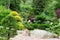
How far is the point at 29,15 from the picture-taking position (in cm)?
2525

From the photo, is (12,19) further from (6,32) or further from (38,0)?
(38,0)

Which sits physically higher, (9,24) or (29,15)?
(9,24)

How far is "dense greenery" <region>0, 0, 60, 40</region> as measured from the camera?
8.56 meters

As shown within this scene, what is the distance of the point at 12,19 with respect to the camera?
8.42 metres

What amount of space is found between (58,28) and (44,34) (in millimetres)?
3064

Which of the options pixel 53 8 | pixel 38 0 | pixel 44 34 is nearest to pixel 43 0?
pixel 38 0

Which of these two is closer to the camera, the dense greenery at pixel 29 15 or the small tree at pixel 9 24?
the small tree at pixel 9 24

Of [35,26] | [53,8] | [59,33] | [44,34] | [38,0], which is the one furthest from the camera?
[53,8]

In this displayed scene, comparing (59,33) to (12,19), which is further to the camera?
(59,33)

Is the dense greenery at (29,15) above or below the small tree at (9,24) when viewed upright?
below

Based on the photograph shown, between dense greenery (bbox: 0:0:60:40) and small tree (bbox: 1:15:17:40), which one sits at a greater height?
Result: small tree (bbox: 1:15:17:40)

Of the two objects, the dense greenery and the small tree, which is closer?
the small tree

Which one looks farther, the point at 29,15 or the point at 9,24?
the point at 29,15

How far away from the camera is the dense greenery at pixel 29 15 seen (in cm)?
856
